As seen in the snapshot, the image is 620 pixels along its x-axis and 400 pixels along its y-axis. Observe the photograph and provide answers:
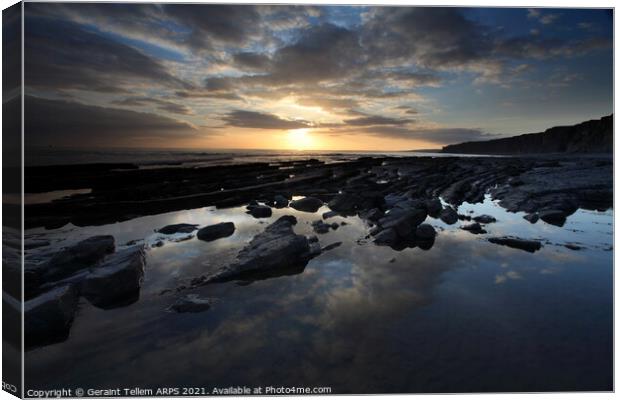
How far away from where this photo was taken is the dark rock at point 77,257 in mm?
3475

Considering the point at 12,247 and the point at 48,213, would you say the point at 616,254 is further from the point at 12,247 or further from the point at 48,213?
the point at 48,213

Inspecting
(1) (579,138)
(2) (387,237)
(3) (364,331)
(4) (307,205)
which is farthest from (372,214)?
(1) (579,138)

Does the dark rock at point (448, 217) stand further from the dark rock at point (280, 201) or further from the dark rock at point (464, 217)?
Answer: the dark rock at point (280, 201)

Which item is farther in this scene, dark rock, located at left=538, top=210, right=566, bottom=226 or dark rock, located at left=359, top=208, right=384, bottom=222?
dark rock, located at left=359, top=208, right=384, bottom=222

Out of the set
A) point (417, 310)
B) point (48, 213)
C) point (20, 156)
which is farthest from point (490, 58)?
point (48, 213)

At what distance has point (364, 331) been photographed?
2748mm

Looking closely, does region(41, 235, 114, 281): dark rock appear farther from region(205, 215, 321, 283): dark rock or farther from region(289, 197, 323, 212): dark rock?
region(289, 197, 323, 212): dark rock

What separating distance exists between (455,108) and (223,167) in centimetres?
1186

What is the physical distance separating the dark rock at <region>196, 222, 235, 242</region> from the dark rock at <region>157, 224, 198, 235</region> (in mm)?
420

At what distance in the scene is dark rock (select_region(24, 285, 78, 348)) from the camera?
2594mm

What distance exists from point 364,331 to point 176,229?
387 cm

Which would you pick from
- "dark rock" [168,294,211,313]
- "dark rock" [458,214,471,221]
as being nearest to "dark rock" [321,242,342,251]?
"dark rock" [168,294,211,313]

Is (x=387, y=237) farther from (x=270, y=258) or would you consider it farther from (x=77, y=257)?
(x=77, y=257)

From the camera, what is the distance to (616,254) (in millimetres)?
3104
